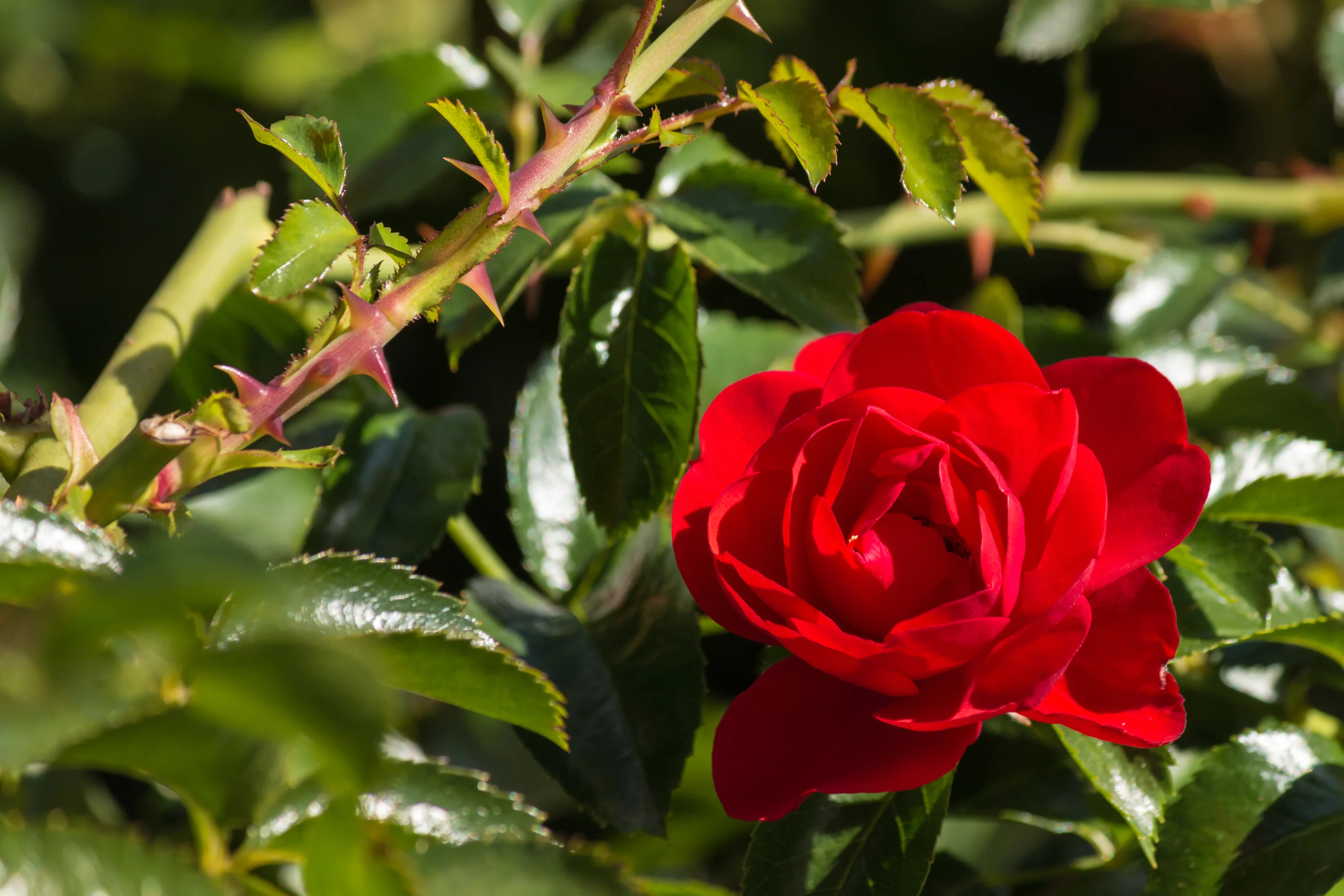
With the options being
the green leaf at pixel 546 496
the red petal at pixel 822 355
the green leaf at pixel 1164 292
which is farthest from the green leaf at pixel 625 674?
the green leaf at pixel 1164 292

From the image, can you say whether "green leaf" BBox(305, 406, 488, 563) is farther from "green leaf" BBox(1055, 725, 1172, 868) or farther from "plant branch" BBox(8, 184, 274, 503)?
"green leaf" BBox(1055, 725, 1172, 868)

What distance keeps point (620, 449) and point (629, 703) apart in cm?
12

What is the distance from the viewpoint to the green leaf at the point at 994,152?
477 mm

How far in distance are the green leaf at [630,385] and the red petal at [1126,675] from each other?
0.19m

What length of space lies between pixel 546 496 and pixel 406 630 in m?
0.28

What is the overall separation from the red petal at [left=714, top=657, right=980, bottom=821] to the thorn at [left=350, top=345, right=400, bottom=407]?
176 millimetres

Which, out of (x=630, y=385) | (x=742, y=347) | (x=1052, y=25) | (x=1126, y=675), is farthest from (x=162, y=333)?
(x=1052, y=25)

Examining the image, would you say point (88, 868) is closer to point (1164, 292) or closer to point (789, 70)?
point (789, 70)

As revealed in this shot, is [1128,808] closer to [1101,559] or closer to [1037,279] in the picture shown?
[1101,559]

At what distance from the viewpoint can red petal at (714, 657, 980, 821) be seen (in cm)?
38

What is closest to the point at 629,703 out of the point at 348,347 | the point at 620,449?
the point at 620,449

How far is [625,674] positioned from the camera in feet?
1.74

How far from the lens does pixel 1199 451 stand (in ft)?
1.33

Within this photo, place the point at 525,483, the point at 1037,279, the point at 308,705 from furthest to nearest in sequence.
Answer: the point at 1037,279, the point at 525,483, the point at 308,705
